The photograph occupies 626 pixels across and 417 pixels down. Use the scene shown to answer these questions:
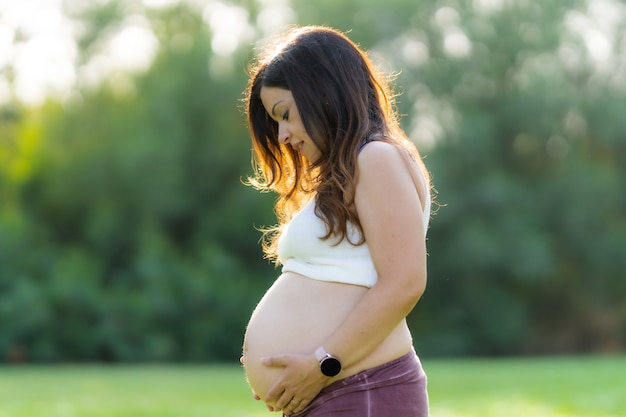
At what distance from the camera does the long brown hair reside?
2.17 m

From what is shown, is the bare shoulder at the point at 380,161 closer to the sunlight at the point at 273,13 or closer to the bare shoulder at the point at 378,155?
the bare shoulder at the point at 378,155

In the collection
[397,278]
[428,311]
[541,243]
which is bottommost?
[397,278]

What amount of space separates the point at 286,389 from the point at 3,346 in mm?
17744

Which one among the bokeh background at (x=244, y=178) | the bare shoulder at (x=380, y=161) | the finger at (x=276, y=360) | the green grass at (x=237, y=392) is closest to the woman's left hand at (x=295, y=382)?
the finger at (x=276, y=360)

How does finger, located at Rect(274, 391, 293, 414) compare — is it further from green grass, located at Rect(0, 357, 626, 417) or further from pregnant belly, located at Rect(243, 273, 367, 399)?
green grass, located at Rect(0, 357, 626, 417)

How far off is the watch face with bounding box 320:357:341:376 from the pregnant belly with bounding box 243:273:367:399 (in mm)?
76

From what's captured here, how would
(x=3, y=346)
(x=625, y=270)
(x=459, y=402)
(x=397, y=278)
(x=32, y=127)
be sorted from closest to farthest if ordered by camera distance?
(x=397, y=278), (x=459, y=402), (x=3, y=346), (x=32, y=127), (x=625, y=270)

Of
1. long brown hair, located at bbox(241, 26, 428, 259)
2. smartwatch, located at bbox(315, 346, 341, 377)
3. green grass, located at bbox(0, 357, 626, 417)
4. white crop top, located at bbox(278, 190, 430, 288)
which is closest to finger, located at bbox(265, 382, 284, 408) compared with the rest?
smartwatch, located at bbox(315, 346, 341, 377)

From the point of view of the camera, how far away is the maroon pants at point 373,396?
2152 mm

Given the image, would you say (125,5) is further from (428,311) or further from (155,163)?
(428,311)

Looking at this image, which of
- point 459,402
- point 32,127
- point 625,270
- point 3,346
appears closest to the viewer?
point 459,402

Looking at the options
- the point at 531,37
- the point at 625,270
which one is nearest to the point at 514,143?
the point at 531,37

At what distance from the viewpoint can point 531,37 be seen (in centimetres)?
2106

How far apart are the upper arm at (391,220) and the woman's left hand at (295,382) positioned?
248 mm
